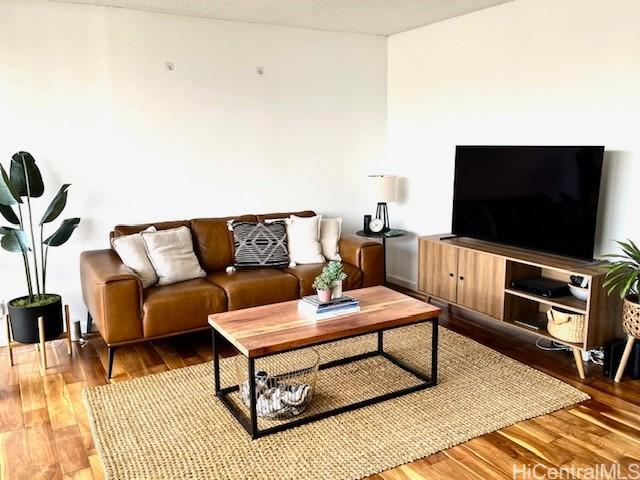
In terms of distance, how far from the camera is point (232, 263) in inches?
170

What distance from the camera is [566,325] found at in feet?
10.8

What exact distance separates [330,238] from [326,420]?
194 cm

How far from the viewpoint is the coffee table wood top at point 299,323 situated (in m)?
2.64

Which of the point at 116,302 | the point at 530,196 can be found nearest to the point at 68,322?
the point at 116,302

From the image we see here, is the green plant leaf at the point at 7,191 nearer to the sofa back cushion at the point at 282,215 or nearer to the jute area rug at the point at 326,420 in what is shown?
the jute area rug at the point at 326,420

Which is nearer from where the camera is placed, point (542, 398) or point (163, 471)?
point (163, 471)

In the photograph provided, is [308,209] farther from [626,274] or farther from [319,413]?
[626,274]

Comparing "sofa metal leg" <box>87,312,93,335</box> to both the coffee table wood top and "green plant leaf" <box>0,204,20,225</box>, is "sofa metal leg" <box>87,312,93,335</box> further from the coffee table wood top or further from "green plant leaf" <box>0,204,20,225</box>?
the coffee table wood top

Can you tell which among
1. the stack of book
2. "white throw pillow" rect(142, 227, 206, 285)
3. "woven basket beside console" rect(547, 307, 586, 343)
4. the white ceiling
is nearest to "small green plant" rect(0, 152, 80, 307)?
"white throw pillow" rect(142, 227, 206, 285)

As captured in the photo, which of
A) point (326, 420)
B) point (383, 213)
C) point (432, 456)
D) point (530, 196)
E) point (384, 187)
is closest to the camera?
point (432, 456)

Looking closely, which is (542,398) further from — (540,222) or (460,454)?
(540,222)

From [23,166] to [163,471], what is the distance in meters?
2.22

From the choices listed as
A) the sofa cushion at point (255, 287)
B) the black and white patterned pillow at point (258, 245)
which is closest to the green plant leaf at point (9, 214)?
the sofa cushion at point (255, 287)

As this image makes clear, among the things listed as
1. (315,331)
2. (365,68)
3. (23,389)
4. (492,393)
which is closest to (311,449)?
(315,331)
